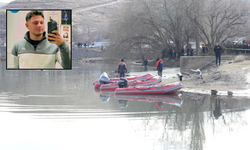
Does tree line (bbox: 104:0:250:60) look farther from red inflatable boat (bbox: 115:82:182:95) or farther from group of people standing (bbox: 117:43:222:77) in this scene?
red inflatable boat (bbox: 115:82:182:95)

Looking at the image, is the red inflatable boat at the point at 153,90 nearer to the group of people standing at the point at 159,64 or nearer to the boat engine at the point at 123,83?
the boat engine at the point at 123,83

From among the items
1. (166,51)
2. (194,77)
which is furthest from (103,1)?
(194,77)

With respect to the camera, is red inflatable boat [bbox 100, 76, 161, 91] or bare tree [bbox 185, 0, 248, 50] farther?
bare tree [bbox 185, 0, 248, 50]

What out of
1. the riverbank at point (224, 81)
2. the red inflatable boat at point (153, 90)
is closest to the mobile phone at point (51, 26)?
the red inflatable boat at point (153, 90)

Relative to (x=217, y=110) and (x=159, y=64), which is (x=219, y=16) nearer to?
(x=159, y=64)

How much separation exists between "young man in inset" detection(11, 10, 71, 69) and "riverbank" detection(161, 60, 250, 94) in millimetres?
7753

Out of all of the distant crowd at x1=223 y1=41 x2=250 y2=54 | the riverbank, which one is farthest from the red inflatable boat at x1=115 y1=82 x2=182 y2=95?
the distant crowd at x1=223 y1=41 x2=250 y2=54

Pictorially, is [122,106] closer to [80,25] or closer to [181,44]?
[181,44]

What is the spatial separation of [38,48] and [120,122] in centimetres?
540

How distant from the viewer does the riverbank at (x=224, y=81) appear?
21.2m

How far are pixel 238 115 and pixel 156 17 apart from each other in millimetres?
31053

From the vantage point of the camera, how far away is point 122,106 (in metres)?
17.5

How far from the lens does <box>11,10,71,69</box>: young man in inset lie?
1691 centimetres

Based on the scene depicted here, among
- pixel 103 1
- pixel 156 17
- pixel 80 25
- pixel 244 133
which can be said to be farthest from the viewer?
pixel 103 1
